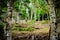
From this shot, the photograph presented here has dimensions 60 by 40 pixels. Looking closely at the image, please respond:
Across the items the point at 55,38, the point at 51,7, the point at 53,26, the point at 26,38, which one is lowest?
the point at 26,38

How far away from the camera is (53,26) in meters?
11.7

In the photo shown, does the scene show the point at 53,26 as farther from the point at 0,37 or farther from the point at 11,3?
the point at 0,37

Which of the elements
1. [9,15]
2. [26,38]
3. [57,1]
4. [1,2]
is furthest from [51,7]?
[26,38]

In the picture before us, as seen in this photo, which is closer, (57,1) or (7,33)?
(7,33)

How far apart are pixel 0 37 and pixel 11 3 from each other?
15.5ft

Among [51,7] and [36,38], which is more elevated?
[51,7]

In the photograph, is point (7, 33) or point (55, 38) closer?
point (55, 38)

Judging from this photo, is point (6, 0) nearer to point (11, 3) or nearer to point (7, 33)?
point (11, 3)

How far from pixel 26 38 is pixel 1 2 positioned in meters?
4.79

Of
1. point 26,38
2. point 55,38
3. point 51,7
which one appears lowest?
point 26,38

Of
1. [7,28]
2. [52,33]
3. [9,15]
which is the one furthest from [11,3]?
[52,33]

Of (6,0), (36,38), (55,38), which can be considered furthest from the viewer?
(36,38)

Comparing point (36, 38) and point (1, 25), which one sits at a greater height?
point (1, 25)

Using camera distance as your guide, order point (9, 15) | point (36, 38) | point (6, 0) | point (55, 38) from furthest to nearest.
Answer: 1. point (36, 38)
2. point (6, 0)
3. point (9, 15)
4. point (55, 38)
